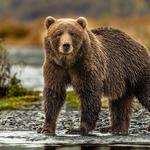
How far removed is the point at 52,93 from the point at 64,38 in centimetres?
101

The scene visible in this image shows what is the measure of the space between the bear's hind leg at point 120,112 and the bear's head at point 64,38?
1798 millimetres

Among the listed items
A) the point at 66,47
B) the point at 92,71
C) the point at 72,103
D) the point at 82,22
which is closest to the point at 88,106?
the point at 92,71

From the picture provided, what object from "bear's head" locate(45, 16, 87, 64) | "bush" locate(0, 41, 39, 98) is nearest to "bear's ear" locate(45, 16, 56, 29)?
"bear's head" locate(45, 16, 87, 64)

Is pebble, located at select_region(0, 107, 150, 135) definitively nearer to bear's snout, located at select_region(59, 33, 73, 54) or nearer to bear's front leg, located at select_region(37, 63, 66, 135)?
bear's front leg, located at select_region(37, 63, 66, 135)

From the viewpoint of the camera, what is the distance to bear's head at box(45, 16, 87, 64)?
42.9 ft

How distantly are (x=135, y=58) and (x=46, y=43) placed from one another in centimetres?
201

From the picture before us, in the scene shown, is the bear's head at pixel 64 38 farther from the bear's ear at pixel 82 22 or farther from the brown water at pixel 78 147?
the brown water at pixel 78 147

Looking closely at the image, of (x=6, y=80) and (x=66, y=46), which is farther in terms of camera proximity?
(x=6, y=80)

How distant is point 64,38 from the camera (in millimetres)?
13023

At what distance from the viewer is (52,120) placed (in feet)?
44.9

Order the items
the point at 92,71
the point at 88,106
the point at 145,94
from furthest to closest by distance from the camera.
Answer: the point at 145,94, the point at 92,71, the point at 88,106

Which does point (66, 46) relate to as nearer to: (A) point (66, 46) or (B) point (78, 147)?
(A) point (66, 46)

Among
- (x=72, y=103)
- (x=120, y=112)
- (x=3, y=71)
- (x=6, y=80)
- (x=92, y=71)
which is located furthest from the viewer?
(x=6, y=80)

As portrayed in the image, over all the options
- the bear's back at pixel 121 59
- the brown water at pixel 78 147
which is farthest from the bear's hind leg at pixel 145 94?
the brown water at pixel 78 147
